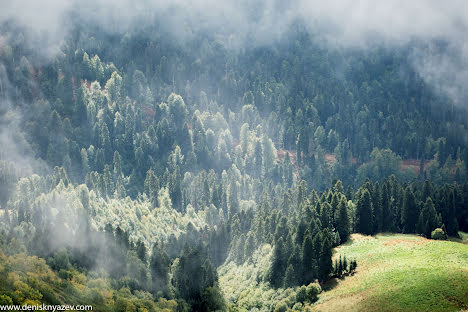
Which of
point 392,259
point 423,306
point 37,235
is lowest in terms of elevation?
point 423,306

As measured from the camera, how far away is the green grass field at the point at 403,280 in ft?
346

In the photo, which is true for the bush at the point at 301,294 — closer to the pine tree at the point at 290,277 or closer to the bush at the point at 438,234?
the pine tree at the point at 290,277

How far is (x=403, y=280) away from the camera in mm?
114750

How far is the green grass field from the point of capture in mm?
105312

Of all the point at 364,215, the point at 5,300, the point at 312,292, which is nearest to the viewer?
the point at 5,300

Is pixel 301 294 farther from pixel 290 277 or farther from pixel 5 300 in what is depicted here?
pixel 5 300

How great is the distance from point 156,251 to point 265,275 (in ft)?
100

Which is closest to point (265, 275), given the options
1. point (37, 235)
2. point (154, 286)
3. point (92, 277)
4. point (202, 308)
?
point (202, 308)

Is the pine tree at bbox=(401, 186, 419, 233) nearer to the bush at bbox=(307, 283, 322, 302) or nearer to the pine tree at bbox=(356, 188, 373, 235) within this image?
the pine tree at bbox=(356, 188, 373, 235)

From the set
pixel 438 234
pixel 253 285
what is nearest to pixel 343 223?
pixel 438 234

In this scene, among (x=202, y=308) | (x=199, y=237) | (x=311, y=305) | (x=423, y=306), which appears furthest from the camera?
(x=199, y=237)

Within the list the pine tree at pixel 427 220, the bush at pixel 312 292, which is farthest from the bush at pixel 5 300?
the pine tree at pixel 427 220

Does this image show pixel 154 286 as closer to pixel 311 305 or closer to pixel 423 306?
pixel 311 305

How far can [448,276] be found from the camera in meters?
111
